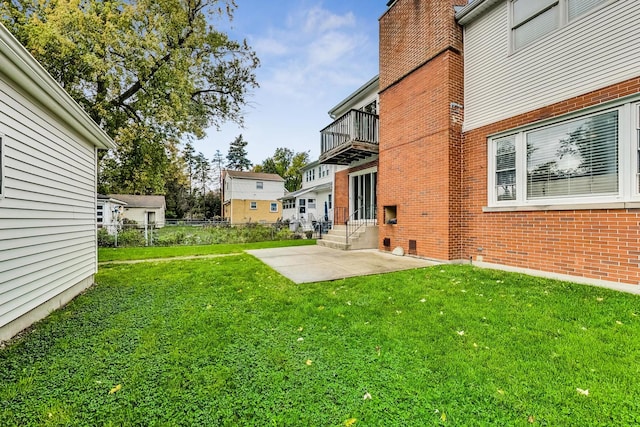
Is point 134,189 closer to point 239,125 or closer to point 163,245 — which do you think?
point 163,245

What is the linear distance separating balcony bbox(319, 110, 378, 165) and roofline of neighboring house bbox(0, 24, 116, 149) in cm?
738

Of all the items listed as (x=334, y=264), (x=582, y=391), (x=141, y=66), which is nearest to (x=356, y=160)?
(x=334, y=264)

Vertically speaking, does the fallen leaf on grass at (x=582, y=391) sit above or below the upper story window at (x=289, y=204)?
below

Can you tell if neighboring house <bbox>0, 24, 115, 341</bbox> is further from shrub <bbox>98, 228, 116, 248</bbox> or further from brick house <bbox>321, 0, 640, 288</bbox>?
shrub <bbox>98, 228, 116, 248</bbox>

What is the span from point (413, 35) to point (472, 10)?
1784 millimetres

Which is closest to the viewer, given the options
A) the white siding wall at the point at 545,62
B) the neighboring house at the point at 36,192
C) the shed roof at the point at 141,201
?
the neighboring house at the point at 36,192

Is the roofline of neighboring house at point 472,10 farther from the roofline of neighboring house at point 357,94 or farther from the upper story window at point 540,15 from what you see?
the roofline of neighboring house at point 357,94

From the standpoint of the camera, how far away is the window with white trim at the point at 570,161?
4.50 meters

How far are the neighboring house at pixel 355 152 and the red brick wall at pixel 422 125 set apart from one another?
→ 89 centimetres

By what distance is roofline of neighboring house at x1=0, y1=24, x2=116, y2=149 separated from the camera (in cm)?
294

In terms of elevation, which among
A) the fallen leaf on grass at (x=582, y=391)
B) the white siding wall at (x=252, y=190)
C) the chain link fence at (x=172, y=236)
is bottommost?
the fallen leaf on grass at (x=582, y=391)

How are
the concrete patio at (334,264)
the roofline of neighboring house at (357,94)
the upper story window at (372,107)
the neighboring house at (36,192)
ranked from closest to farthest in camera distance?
the neighboring house at (36,192)
the concrete patio at (334,264)
the roofline of neighboring house at (357,94)
the upper story window at (372,107)

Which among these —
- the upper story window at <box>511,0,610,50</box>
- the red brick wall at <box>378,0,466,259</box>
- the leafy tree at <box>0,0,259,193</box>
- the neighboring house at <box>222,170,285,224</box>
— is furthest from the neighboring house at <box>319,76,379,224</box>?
the neighboring house at <box>222,170,285,224</box>

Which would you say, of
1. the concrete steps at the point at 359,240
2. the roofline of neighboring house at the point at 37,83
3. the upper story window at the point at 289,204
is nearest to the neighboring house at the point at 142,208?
the upper story window at the point at 289,204
